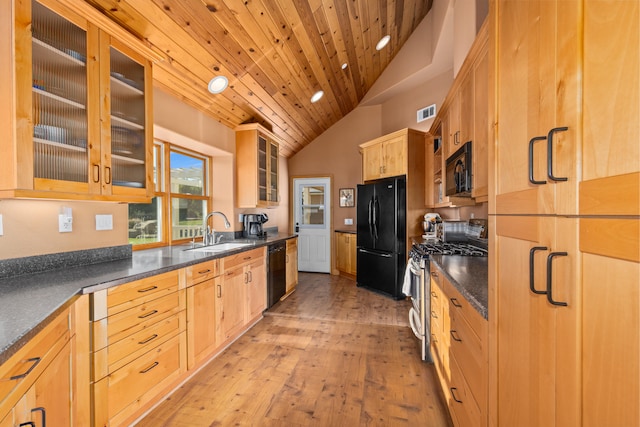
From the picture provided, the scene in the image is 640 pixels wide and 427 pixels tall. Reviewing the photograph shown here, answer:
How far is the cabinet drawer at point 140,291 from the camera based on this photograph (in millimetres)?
1506

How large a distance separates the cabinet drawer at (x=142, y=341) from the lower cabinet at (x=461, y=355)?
1.75 m

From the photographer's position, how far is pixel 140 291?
65.6 inches

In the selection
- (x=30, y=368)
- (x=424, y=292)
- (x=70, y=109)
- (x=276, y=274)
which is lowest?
(x=276, y=274)

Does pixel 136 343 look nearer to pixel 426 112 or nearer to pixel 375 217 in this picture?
pixel 375 217

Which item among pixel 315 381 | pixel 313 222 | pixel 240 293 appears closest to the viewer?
pixel 315 381

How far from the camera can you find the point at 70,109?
1.57 m

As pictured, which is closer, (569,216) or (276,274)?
(569,216)

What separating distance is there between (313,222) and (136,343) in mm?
4522

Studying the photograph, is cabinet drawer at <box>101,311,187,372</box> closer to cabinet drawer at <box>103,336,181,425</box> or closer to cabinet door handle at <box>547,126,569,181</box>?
cabinet drawer at <box>103,336,181,425</box>

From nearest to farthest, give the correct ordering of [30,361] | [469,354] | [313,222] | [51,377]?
[30,361] → [51,377] → [469,354] → [313,222]

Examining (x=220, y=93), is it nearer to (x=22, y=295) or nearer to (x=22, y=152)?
(x=22, y=152)

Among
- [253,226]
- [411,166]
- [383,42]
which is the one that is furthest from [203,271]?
[383,42]

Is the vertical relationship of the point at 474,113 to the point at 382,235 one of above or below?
above

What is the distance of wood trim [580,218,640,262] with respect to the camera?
45cm
